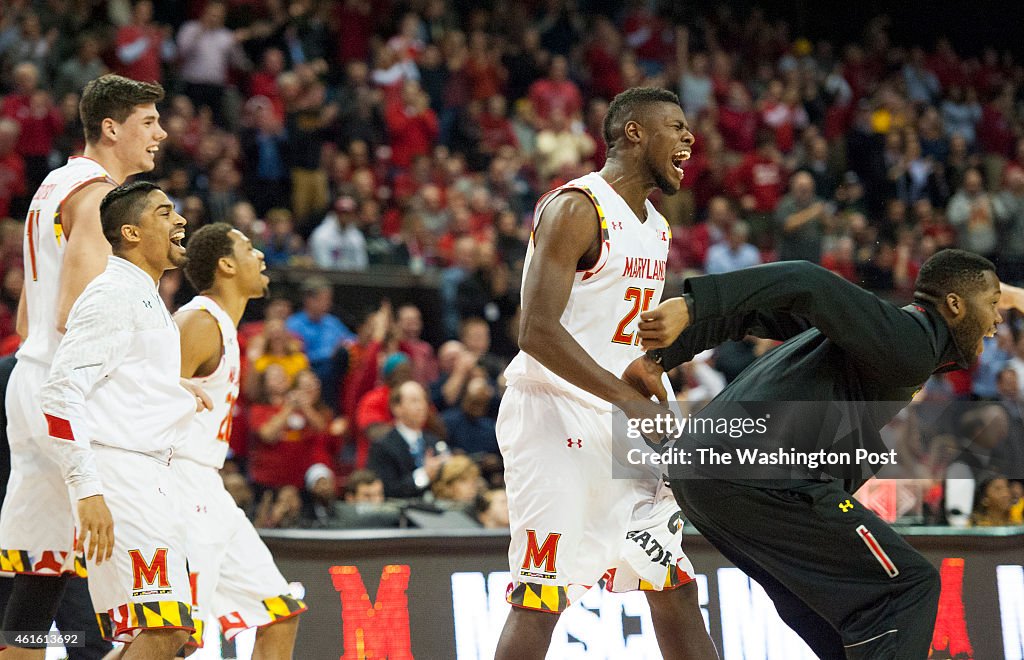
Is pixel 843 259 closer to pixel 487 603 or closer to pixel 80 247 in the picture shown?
pixel 487 603

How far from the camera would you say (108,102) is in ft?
16.5

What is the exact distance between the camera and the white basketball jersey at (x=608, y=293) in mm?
4535

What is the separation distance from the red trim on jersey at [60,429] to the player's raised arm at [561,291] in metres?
1.50

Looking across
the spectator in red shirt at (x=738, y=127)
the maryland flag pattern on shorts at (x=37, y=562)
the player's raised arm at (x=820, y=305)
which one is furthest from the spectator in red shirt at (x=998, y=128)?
the maryland flag pattern on shorts at (x=37, y=562)

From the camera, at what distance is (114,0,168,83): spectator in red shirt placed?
13.3 meters

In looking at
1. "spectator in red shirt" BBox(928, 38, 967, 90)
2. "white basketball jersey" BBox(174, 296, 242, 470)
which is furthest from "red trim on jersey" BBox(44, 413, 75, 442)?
"spectator in red shirt" BBox(928, 38, 967, 90)

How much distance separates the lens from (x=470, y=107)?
604 inches

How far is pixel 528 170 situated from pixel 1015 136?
7024mm

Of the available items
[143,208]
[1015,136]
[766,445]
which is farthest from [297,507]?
[1015,136]

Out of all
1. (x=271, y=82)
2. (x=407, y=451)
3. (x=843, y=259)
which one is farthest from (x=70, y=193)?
(x=271, y=82)

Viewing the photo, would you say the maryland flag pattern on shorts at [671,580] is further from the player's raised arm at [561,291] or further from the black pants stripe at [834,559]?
the player's raised arm at [561,291]

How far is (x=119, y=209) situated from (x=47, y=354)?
26.1 inches

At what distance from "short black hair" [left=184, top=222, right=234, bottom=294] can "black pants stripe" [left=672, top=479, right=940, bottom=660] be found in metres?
2.24

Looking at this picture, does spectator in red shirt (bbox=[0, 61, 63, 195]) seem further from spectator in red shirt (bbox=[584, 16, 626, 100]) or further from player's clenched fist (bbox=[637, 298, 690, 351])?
player's clenched fist (bbox=[637, 298, 690, 351])
